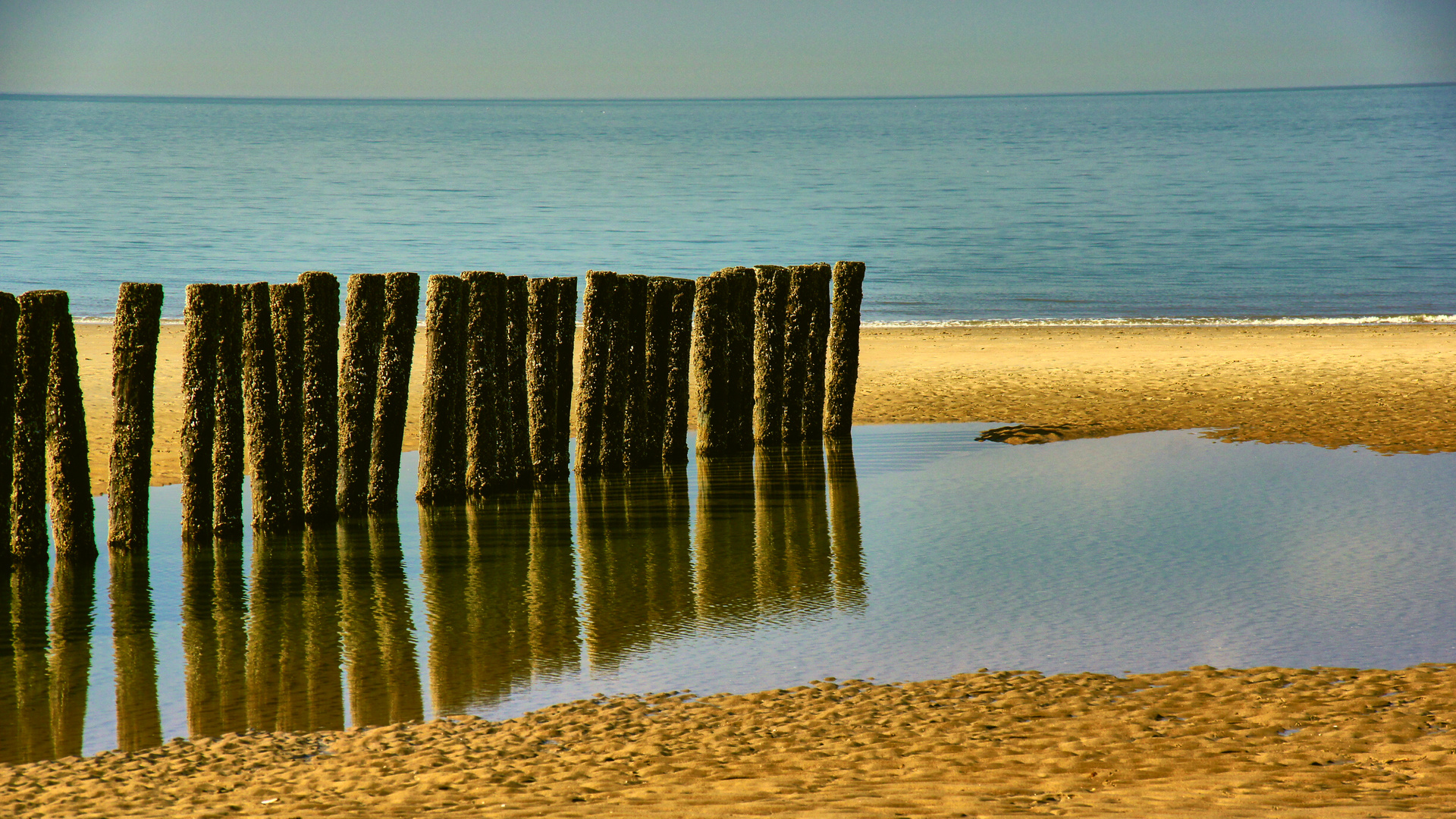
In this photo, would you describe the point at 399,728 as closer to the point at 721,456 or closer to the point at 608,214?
the point at 721,456

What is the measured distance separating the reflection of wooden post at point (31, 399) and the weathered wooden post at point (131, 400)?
39 cm

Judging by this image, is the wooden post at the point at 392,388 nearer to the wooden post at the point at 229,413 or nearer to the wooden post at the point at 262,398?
the wooden post at the point at 262,398

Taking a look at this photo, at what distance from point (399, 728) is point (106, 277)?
30.4m

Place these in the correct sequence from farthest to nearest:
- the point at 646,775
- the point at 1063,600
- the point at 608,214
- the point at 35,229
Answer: the point at 608,214, the point at 35,229, the point at 1063,600, the point at 646,775

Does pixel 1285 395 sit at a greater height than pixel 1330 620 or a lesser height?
greater

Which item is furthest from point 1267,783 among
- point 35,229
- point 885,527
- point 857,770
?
point 35,229

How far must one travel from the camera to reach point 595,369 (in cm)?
923

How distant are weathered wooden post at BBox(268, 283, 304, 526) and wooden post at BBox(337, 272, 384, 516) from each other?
1.27ft

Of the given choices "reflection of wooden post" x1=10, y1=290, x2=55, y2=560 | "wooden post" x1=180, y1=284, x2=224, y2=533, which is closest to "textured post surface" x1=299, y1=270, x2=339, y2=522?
"wooden post" x1=180, y1=284, x2=224, y2=533

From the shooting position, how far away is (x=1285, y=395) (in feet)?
41.3

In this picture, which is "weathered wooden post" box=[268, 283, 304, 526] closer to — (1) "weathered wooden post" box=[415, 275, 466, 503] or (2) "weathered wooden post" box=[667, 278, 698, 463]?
(1) "weathered wooden post" box=[415, 275, 466, 503]

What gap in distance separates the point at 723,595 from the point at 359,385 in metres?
2.88

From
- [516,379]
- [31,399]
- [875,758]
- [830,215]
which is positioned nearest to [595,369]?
[516,379]

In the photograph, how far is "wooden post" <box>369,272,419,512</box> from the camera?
8016 millimetres
